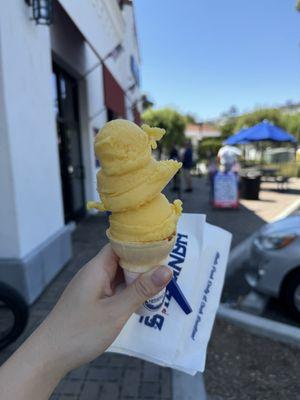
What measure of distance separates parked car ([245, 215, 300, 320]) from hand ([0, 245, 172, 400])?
313 centimetres

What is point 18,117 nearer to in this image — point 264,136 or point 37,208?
point 37,208

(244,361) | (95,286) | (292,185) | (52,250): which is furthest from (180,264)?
(292,185)

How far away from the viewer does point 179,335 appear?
1849 mm

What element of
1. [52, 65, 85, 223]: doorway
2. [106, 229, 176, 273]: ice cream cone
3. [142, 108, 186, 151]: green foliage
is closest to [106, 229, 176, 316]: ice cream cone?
[106, 229, 176, 273]: ice cream cone

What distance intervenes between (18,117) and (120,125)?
3.31 meters

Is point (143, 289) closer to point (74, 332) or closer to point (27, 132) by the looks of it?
point (74, 332)

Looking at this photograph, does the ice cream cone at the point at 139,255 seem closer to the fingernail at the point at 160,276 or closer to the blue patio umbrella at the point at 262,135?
the fingernail at the point at 160,276

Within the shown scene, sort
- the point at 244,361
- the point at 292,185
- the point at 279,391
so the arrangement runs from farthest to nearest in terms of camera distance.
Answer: the point at 292,185, the point at 244,361, the point at 279,391

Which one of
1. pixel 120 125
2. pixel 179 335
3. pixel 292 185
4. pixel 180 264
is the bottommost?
pixel 292 185

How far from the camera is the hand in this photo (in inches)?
52.7

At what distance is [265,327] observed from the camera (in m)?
3.69

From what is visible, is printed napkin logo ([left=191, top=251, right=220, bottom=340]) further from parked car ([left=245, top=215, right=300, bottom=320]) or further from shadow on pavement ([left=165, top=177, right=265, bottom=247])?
shadow on pavement ([left=165, top=177, right=265, bottom=247])

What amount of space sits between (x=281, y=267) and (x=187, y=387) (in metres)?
1.91

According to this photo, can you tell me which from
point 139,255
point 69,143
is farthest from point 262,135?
point 139,255
